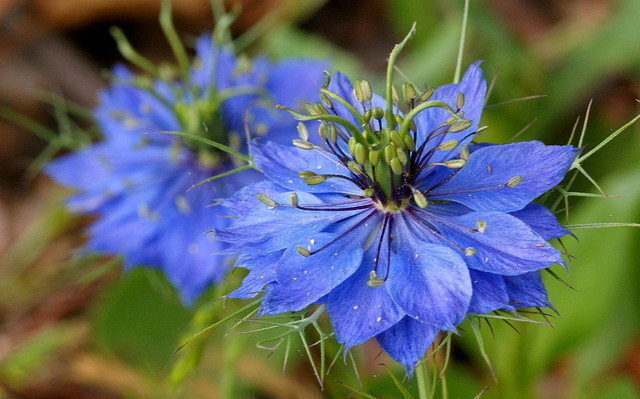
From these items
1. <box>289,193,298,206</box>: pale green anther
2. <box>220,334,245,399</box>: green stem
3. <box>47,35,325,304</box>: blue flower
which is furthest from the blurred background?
<box>289,193,298,206</box>: pale green anther

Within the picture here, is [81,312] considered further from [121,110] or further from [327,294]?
[327,294]

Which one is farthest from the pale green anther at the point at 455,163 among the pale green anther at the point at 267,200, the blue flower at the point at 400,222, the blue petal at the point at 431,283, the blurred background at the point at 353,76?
the blurred background at the point at 353,76

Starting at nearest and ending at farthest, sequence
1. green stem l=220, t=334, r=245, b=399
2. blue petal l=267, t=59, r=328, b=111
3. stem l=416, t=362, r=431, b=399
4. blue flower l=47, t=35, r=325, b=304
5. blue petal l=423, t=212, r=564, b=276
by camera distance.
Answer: blue petal l=423, t=212, r=564, b=276 → stem l=416, t=362, r=431, b=399 → green stem l=220, t=334, r=245, b=399 → blue flower l=47, t=35, r=325, b=304 → blue petal l=267, t=59, r=328, b=111

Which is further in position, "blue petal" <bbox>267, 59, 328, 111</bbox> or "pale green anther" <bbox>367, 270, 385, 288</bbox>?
"blue petal" <bbox>267, 59, 328, 111</bbox>

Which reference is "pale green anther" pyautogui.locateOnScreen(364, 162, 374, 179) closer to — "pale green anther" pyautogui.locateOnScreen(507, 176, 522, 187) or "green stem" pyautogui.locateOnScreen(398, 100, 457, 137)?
"green stem" pyautogui.locateOnScreen(398, 100, 457, 137)

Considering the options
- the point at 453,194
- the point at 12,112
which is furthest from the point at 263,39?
the point at 453,194

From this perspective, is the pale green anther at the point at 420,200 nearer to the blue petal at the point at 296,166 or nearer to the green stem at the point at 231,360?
the blue petal at the point at 296,166
